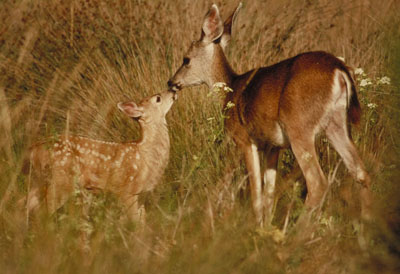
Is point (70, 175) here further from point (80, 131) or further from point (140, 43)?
point (140, 43)

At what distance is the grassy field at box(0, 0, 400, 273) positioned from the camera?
13.2 feet

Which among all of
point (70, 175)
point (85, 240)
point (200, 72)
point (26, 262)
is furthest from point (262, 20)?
point (26, 262)

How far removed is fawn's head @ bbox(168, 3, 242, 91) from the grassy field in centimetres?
20

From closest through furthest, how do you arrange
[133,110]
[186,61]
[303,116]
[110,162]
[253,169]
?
[303,116] → [110,162] → [253,169] → [133,110] → [186,61]

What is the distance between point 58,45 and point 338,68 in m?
3.45

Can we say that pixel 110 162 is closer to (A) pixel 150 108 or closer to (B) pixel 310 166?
(A) pixel 150 108

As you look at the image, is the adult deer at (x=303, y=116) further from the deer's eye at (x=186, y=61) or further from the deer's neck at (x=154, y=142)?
the deer's eye at (x=186, y=61)

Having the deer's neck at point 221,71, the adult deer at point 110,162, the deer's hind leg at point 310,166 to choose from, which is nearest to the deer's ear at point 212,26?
the deer's neck at point 221,71

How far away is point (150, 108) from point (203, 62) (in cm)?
90

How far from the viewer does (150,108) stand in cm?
601

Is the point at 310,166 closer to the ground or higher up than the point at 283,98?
closer to the ground

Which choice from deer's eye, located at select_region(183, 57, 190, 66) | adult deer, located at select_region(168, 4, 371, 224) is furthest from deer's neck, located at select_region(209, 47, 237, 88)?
adult deer, located at select_region(168, 4, 371, 224)

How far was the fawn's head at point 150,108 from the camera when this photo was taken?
595 cm

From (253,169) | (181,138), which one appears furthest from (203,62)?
(253,169)
